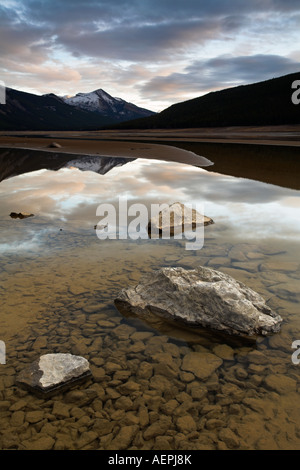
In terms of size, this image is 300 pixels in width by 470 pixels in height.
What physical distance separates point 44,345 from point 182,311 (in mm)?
1931

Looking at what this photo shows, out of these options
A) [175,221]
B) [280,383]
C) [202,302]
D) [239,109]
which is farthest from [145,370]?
[239,109]

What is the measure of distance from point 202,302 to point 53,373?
2.21 metres

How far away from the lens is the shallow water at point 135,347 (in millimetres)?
3344

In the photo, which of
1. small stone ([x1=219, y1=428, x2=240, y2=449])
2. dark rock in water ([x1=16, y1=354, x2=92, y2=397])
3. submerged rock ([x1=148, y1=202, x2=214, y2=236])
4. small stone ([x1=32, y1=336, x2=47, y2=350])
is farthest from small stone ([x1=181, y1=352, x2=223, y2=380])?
submerged rock ([x1=148, y1=202, x2=214, y2=236])

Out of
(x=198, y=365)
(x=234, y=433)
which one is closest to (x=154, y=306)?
(x=198, y=365)

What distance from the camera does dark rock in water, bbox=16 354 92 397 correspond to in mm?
3775

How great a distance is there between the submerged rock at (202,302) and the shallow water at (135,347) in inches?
6.8

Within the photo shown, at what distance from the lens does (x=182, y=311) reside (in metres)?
5.13

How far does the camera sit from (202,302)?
5047 mm

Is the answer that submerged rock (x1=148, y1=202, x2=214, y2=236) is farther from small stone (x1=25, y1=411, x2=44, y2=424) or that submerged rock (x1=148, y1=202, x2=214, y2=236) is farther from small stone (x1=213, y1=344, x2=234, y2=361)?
small stone (x1=25, y1=411, x2=44, y2=424)

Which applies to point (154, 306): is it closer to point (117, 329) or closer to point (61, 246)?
point (117, 329)

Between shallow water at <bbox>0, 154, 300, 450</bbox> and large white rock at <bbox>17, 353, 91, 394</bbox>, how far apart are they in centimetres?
12

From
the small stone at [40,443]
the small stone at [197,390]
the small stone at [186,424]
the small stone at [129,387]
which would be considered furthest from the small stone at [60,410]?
the small stone at [197,390]

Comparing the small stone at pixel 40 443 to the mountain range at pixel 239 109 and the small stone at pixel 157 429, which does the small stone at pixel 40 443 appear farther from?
the mountain range at pixel 239 109
